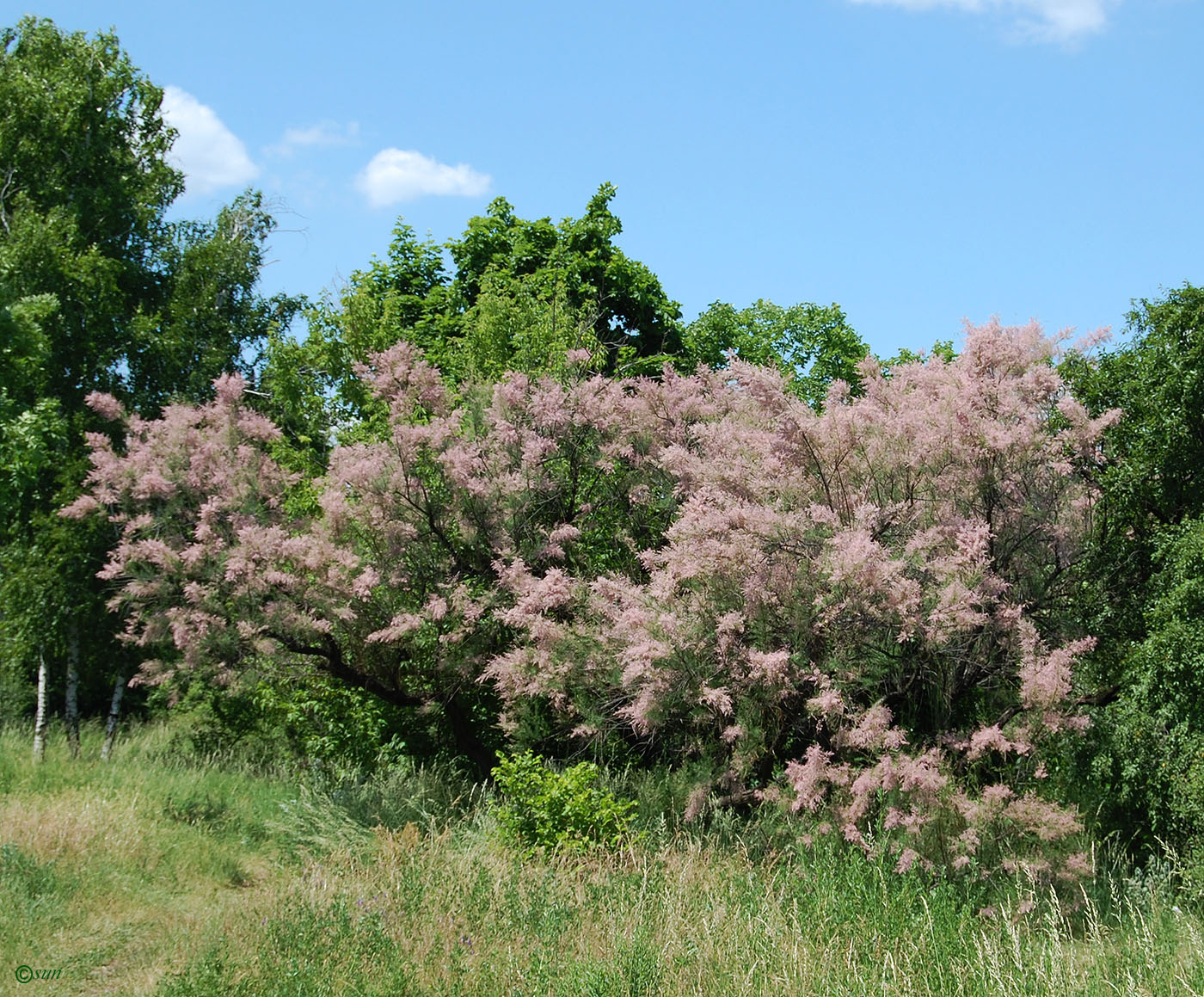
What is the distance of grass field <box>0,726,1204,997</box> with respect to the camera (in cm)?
585

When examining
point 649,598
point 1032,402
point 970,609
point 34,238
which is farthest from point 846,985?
point 34,238

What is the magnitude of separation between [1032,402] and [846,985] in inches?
206

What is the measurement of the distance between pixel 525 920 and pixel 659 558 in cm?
342

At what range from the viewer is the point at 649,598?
30.2ft

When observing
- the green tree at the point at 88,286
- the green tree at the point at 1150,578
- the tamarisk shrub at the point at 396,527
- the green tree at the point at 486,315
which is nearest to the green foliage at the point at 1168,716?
the green tree at the point at 1150,578

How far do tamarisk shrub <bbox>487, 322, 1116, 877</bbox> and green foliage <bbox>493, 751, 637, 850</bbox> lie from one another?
28.3 inches

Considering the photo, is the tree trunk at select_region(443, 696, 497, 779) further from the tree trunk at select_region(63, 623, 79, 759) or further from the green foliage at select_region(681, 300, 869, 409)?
the green foliage at select_region(681, 300, 869, 409)

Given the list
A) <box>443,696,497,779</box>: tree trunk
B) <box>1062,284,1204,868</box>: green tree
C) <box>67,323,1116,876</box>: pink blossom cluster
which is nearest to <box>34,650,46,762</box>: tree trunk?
<box>67,323,1116,876</box>: pink blossom cluster

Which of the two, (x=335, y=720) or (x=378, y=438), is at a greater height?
(x=378, y=438)

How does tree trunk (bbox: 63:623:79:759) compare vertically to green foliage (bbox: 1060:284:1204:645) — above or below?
below

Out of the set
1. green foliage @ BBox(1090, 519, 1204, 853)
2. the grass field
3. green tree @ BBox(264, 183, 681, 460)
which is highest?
green tree @ BBox(264, 183, 681, 460)

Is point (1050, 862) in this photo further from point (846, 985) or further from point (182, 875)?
point (182, 875)

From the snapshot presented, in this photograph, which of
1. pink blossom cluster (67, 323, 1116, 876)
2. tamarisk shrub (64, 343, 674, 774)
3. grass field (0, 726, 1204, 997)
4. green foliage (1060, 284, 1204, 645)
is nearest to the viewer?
grass field (0, 726, 1204, 997)

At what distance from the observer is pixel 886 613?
26.9ft
